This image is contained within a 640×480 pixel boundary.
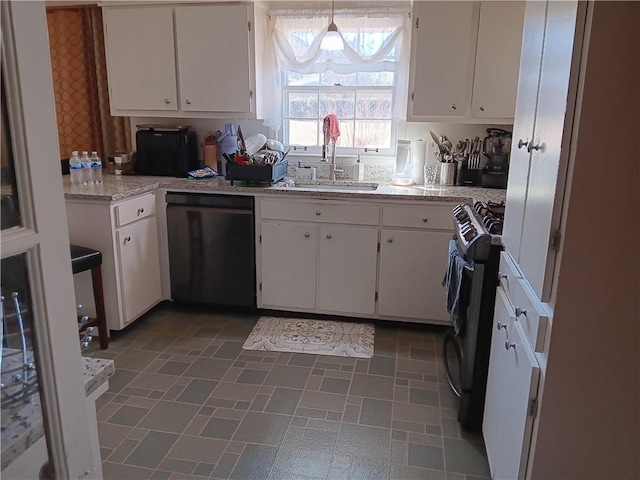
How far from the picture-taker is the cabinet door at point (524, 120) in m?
1.51

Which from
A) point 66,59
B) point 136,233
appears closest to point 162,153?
point 136,233

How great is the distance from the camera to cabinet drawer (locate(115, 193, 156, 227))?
294cm

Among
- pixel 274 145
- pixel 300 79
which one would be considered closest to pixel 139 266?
pixel 274 145

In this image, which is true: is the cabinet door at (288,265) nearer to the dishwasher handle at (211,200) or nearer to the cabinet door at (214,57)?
the dishwasher handle at (211,200)

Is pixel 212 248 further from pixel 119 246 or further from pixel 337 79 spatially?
pixel 337 79

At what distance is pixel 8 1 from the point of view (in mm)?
599

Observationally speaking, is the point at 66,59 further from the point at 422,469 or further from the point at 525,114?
the point at 422,469

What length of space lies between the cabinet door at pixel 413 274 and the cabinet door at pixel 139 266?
5.02 feet

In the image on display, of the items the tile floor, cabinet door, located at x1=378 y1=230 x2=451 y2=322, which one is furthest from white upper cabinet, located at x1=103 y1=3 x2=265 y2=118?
the tile floor

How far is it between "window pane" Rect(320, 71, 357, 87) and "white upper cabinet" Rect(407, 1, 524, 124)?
22.0 inches

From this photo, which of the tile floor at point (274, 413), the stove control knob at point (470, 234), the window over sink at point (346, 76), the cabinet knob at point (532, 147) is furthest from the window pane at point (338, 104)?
the cabinet knob at point (532, 147)

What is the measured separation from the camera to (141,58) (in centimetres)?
341

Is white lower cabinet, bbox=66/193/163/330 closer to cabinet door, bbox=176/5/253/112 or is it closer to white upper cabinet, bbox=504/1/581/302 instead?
cabinet door, bbox=176/5/253/112

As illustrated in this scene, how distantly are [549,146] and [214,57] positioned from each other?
260 cm
